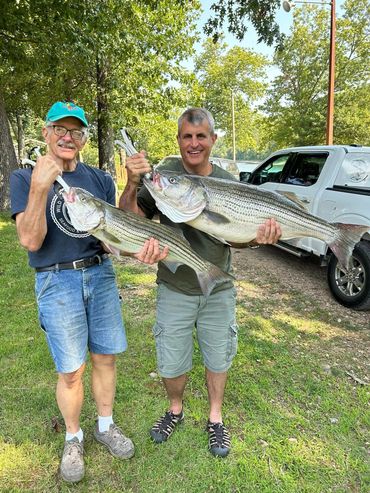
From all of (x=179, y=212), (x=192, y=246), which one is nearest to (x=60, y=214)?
(x=179, y=212)

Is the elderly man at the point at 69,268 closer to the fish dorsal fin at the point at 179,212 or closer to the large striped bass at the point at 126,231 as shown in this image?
the large striped bass at the point at 126,231

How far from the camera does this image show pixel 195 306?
8.34 feet

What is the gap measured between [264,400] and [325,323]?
184 cm

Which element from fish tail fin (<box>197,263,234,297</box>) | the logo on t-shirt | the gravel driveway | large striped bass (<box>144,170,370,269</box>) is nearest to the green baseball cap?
the logo on t-shirt

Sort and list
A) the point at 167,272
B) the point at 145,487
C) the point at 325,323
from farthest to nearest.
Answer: the point at 325,323 → the point at 167,272 → the point at 145,487

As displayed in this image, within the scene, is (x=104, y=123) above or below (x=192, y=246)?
above

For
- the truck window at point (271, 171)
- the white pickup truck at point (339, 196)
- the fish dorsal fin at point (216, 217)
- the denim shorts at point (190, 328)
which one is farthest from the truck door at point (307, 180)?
the fish dorsal fin at point (216, 217)

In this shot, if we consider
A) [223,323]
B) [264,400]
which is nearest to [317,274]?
[264,400]

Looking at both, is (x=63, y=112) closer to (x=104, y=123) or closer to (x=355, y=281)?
(x=355, y=281)

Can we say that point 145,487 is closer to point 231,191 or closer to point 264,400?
point 264,400

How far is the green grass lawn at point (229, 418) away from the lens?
2438 millimetres

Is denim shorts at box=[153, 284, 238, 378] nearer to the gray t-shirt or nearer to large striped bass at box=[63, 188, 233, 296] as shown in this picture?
the gray t-shirt

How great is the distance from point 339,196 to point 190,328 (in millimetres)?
3580

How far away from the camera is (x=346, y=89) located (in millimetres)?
21094
